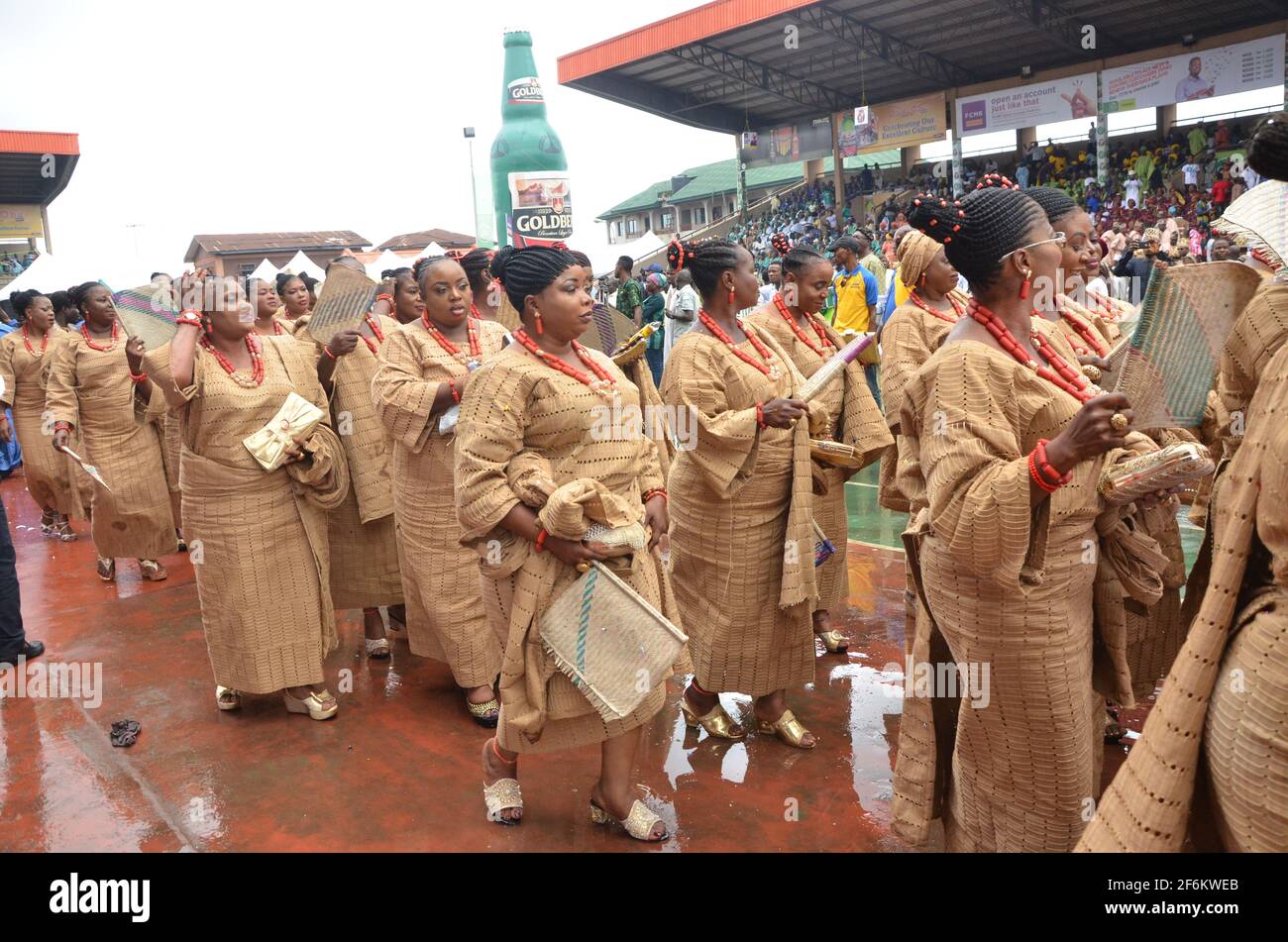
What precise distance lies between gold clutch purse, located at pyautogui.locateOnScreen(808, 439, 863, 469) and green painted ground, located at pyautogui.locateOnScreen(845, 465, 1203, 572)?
2506 mm

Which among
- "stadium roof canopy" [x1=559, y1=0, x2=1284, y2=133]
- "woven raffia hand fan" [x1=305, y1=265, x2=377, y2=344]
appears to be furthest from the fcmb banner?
"woven raffia hand fan" [x1=305, y1=265, x2=377, y2=344]

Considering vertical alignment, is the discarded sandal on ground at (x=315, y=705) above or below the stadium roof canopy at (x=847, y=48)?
below

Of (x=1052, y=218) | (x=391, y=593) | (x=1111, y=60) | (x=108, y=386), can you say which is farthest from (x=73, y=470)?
(x=1111, y=60)

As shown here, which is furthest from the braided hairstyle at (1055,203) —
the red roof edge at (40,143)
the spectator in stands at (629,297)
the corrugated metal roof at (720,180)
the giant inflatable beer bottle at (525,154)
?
the red roof edge at (40,143)

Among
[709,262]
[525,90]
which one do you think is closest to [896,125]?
[525,90]

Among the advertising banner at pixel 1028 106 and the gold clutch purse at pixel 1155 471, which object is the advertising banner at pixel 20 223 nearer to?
the advertising banner at pixel 1028 106

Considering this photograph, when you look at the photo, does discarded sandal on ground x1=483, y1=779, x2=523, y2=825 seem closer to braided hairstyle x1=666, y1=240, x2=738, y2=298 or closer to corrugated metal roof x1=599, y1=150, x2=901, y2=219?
braided hairstyle x1=666, y1=240, x2=738, y2=298

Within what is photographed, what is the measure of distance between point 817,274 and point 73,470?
6824mm

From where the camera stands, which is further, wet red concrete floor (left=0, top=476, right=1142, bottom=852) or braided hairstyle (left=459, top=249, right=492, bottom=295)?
braided hairstyle (left=459, top=249, right=492, bottom=295)

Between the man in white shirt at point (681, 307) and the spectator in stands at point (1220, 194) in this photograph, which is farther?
the spectator in stands at point (1220, 194)

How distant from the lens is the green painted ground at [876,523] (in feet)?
Answer: 20.2

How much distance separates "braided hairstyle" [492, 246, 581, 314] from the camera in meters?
3.17

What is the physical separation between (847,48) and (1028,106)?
13.6ft

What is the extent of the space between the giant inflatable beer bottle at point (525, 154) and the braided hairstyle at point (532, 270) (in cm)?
1868
